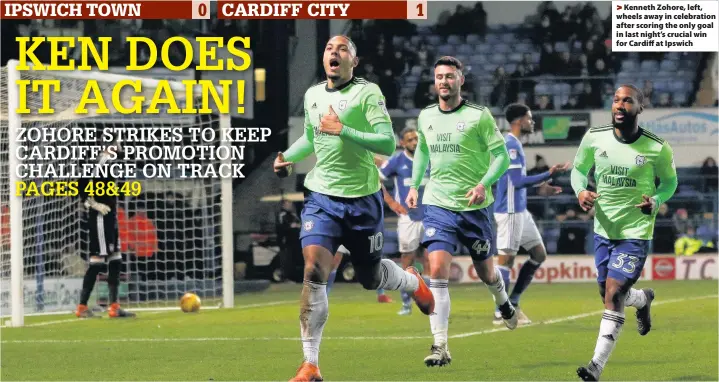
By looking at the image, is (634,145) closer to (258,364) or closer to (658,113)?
(258,364)

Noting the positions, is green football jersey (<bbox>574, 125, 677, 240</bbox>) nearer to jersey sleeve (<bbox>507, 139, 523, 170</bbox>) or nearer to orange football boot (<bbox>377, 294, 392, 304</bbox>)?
jersey sleeve (<bbox>507, 139, 523, 170</bbox>)

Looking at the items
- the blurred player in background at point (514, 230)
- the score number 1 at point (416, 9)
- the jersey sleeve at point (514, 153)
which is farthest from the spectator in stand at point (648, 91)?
the score number 1 at point (416, 9)

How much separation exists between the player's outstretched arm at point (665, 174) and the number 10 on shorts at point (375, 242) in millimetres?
1836

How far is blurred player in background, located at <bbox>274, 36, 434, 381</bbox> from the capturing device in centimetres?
827

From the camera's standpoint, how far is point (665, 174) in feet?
29.0

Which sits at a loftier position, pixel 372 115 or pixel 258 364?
pixel 372 115

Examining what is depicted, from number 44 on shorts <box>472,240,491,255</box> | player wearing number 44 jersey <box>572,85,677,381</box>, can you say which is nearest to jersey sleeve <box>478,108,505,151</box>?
number 44 on shorts <box>472,240,491,255</box>

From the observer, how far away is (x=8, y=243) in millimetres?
15031

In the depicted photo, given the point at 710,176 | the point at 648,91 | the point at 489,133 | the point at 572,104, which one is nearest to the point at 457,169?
the point at 489,133

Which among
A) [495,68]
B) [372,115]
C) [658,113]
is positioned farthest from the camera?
[495,68]

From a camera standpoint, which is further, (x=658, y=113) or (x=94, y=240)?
(x=658, y=113)

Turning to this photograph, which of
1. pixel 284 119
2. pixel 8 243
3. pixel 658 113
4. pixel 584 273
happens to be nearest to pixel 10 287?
pixel 8 243

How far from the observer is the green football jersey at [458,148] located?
10211mm

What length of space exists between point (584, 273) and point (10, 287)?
38.2ft
